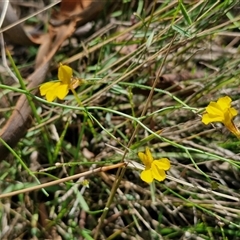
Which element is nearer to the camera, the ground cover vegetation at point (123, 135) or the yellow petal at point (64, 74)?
the yellow petal at point (64, 74)

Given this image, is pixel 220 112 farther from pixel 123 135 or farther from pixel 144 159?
pixel 123 135

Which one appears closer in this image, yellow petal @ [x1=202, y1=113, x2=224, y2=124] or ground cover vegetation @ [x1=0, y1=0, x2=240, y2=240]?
yellow petal @ [x1=202, y1=113, x2=224, y2=124]

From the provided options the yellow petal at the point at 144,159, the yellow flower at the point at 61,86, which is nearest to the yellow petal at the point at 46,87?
the yellow flower at the point at 61,86

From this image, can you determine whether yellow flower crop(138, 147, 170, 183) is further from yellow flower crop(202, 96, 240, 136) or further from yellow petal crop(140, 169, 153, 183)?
yellow flower crop(202, 96, 240, 136)

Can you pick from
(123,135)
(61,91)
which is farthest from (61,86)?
(123,135)

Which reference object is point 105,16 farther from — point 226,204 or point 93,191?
point 226,204

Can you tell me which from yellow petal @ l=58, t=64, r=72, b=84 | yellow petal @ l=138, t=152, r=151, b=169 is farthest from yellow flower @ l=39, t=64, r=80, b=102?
yellow petal @ l=138, t=152, r=151, b=169

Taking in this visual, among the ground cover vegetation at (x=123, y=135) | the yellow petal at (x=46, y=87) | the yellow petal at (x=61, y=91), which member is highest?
the yellow petal at (x=46, y=87)

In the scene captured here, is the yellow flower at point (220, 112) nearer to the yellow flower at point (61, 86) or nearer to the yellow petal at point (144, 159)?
the yellow petal at point (144, 159)
